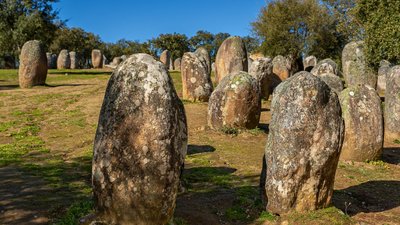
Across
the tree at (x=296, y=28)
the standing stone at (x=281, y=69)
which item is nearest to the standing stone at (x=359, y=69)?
the standing stone at (x=281, y=69)

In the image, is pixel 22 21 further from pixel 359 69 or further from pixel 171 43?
pixel 171 43

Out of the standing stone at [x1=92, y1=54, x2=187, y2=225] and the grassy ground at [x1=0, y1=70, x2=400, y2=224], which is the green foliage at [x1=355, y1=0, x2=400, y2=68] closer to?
the grassy ground at [x1=0, y1=70, x2=400, y2=224]

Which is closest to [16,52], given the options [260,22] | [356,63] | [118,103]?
[260,22]

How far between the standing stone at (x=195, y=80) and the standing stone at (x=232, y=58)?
13.8 feet

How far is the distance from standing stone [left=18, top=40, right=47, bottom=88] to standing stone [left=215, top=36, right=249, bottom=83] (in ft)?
38.5

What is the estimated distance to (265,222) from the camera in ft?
26.7

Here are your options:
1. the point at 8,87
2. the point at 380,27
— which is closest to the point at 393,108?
the point at 380,27

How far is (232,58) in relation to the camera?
28281 mm

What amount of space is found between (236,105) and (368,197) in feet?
24.4

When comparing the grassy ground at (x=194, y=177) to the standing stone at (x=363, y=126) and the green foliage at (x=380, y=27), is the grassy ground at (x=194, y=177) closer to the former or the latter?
the standing stone at (x=363, y=126)

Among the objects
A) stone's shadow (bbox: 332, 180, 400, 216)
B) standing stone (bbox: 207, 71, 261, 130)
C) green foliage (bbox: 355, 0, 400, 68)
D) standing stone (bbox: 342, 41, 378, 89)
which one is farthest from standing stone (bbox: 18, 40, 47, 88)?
stone's shadow (bbox: 332, 180, 400, 216)

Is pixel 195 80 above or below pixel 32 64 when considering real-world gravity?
below

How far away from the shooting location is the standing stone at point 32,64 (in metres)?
27.5

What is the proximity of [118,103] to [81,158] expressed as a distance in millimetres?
5962
